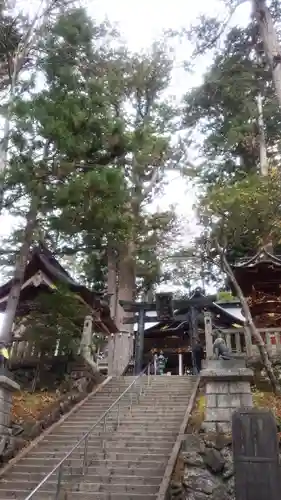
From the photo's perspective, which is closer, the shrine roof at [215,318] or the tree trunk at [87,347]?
the tree trunk at [87,347]

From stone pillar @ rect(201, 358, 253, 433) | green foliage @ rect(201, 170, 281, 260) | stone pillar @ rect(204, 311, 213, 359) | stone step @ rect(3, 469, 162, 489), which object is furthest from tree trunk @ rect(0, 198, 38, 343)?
green foliage @ rect(201, 170, 281, 260)

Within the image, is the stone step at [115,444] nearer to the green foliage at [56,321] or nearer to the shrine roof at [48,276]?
the green foliage at [56,321]

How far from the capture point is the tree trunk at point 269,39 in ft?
44.2

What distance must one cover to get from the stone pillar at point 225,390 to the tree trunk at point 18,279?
4670 millimetres

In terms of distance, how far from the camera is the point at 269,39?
46.5 ft

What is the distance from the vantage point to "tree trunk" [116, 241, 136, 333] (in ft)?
66.0

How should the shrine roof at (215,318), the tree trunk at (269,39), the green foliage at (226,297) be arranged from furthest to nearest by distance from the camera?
the green foliage at (226,297)
the shrine roof at (215,318)
the tree trunk at (269,39)

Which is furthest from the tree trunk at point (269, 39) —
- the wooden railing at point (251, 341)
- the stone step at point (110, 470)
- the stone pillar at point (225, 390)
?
the stone step at point (110, 470)

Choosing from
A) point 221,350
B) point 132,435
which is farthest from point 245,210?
point 132,435

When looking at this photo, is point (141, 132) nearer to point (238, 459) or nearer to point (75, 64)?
point (75, 64)

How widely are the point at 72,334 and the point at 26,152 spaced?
A: 5.84 m

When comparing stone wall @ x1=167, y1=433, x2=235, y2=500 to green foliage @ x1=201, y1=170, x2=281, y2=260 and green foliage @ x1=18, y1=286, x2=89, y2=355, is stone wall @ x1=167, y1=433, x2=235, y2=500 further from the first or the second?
green foliage @ x1=201, y1=170, x2=281, y2=260

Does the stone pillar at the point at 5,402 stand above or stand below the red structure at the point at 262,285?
below

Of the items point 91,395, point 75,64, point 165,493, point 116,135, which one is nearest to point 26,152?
point 116,135
